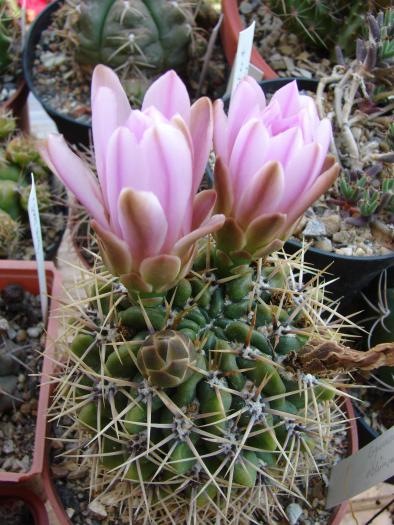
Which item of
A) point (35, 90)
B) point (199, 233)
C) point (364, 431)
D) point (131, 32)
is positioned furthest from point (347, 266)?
point (35, 90)

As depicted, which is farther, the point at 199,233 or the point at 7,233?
the point at 7,233

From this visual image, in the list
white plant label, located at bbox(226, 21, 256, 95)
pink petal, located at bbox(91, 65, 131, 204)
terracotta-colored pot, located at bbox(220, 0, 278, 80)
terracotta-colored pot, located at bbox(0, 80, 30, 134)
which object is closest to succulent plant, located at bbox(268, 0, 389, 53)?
terracotta-colored pot, located at bbox(220, 0, 278, 80)

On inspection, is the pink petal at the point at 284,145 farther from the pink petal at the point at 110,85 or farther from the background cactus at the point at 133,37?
the background cactus at the point at 133,37

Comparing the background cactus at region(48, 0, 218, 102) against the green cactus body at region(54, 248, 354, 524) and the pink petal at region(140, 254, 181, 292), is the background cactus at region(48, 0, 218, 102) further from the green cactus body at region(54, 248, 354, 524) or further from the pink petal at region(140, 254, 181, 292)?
the pink petal at region(140, 254, 181, 292)

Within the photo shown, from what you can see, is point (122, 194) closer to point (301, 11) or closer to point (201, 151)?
point (201, 151)

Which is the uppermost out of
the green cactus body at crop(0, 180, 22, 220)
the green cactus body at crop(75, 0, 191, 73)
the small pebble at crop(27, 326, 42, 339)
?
the green cactus body at crop(75, 0, 191, 73)

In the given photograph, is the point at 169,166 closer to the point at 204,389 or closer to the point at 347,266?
the point at 204,389
